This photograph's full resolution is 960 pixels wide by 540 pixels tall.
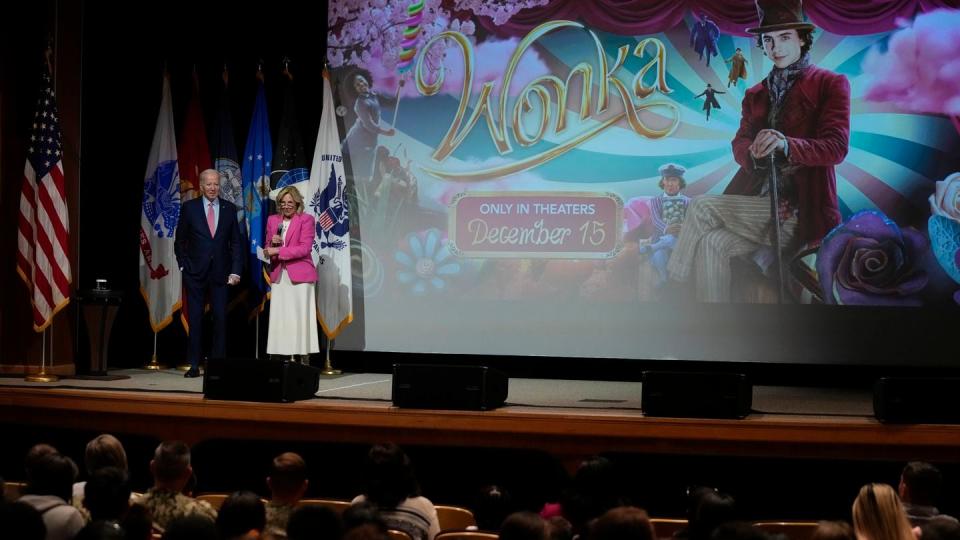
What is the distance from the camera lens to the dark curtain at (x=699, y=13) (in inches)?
311

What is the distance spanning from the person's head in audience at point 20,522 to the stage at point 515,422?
11.4 ft

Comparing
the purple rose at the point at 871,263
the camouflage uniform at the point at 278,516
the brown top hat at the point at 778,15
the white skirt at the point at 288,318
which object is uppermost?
the brown top hat at the point at 778,15

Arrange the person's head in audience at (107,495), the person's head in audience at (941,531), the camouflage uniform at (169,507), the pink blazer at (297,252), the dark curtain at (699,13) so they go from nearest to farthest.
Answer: the person's head in audience at (941,531)
the person's head in audience at (107,495)
the camouflage uniform at (169,507)
the dark curtain at (699,13)
the pink blazer at (297,252)

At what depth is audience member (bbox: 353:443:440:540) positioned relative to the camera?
13.6 ft

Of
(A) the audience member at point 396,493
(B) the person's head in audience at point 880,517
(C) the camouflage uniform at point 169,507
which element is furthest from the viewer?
(A) the audience member at point 396,493

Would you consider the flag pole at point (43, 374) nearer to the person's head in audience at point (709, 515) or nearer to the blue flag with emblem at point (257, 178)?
the blue flag with emblem at point (257, 178)

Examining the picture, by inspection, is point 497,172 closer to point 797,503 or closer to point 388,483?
point 797,503

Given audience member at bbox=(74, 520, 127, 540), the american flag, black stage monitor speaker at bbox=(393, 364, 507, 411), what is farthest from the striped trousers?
audience member at bbox=(74, 520, 127, 540)

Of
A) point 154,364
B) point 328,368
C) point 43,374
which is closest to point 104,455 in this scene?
point 43,374

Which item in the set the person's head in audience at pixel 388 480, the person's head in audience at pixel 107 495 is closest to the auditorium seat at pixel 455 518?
the person's head in audience at pixel 388 480

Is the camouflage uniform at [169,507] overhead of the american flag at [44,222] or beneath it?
beneath

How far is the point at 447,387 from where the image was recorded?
641 cm

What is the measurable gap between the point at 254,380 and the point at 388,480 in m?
2.68

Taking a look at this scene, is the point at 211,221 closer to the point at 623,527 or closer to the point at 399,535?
the point at 399,535
